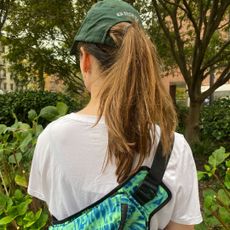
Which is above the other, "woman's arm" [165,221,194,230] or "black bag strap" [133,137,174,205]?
"black bag strap" [133,137,174,205]

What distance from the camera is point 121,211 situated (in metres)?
1.16

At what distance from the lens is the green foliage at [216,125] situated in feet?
24.7

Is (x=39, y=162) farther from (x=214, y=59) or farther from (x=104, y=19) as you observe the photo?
(x=214, y=59)

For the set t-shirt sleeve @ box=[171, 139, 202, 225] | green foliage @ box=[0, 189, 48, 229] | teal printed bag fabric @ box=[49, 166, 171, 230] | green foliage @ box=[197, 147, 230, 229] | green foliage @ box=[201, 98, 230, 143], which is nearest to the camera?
teal printed bag fabric @ box=[49, 166, 171, 230]

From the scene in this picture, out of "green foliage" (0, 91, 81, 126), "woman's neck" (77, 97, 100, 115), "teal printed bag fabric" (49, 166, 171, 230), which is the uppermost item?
"woman's neck" (77, 97, 100, 115)

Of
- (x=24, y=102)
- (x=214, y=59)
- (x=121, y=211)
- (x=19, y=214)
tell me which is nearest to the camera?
(x=121, y=211)

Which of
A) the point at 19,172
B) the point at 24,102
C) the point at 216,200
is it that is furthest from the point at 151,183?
the point at 24,102

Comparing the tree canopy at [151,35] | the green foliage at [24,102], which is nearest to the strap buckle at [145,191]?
the tree canopy at [151,35]

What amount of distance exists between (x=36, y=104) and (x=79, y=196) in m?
7.96

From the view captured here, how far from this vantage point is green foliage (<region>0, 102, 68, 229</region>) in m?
2.03

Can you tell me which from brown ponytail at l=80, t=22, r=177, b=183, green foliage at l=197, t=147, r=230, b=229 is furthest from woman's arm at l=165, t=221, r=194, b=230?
green foliage at l=197, t=147, r=230, b=229

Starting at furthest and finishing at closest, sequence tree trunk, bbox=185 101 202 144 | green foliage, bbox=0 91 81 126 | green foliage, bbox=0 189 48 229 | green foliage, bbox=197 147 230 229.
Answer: green foliage, bbox=0 91 81 126
tree trunk, bbox=185 101 202 144
green foliage, bbox=197 147 230 229
green foliage, bbox=0 189 48 229

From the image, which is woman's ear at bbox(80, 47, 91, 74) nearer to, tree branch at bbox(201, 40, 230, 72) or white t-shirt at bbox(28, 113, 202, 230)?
white t-shirt at bbox(28, 113, 202, 230)

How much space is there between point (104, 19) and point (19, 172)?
1.42 metres
